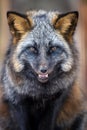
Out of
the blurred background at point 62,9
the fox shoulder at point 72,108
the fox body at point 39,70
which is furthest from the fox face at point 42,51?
the blurred background at point 62,9

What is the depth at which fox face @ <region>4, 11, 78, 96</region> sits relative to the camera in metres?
10.1

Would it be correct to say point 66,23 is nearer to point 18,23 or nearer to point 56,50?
point 56,50

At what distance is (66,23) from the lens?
10383 millimetres

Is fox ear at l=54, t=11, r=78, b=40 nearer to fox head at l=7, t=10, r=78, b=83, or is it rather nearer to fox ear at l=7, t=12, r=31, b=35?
fox head at l=7, t=10, r=78, b=83

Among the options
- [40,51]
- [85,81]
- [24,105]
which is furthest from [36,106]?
[85,81]

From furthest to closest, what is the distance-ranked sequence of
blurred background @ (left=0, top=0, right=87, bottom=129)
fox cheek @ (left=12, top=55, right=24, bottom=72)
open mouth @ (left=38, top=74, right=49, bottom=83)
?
1. blurred background @ (left=0, top=0, right=87, bottom=129)
2. fox cheek @ (left=12, top=55, right=24, bottom=72)
3. open mouth @ (left=38, top=74, right=49, bottom=83)

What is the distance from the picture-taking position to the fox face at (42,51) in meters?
10.1

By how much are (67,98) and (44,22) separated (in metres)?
1.35

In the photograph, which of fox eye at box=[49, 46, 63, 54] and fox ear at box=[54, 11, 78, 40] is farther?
fox ear at box=[54, 11, 78, 40]

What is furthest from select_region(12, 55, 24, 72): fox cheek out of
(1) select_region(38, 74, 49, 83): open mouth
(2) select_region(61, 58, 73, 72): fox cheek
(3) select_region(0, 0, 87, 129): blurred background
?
(3) select_region(0, 0, 87, 129): blurred background

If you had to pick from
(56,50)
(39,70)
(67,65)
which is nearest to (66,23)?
(56,50)

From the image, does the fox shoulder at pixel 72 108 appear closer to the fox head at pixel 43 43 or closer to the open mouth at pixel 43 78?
the fox head at pixel 43 43

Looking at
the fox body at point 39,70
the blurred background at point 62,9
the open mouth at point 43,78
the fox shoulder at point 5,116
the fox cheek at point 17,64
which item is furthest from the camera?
the blurred background at point 62,9

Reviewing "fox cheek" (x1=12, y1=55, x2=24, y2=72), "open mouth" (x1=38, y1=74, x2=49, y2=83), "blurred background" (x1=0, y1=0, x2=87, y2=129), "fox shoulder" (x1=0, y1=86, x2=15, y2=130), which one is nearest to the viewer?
"open mouth" (x1=38, y1=74, x2=49, y2=83)
